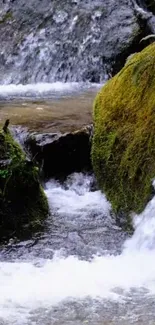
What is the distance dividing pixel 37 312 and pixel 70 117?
418cm

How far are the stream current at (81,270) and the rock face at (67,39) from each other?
6.31 m

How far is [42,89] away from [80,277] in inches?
279

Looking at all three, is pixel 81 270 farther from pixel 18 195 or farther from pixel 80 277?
pixel 18 195

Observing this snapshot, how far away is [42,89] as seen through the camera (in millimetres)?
11430

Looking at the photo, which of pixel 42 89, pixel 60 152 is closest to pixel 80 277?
pixel 60 152

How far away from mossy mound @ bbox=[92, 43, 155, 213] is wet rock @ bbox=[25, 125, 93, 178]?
1.35 feet

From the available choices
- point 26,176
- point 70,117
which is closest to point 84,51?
point 70,117

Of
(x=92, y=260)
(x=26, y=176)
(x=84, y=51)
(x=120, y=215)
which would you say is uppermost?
(x=84, y=51)

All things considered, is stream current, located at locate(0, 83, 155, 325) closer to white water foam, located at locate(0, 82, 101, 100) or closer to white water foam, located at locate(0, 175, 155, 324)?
white water foam, located at locate(0, 175, 155, 324)

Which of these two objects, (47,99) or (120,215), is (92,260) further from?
(47,99)

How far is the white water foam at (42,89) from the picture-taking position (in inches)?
418

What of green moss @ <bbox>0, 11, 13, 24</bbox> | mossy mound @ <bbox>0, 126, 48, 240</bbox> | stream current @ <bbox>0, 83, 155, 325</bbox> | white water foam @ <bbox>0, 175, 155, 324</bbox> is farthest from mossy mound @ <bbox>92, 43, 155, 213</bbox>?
green moss @ <bbox>0, 11, 13, 24</bbox>

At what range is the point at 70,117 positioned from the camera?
796cm

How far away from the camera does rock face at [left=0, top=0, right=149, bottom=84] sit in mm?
12367
